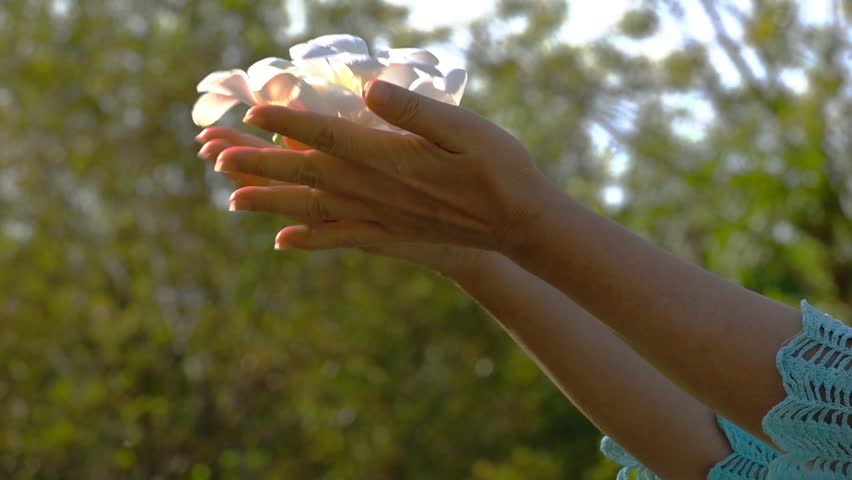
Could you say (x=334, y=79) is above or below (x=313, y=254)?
above

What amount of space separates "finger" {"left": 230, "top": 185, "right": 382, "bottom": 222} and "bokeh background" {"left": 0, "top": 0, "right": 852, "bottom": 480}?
10.1 ft

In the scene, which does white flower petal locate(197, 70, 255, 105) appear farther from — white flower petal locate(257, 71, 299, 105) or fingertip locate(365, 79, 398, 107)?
fingertip locate(365, 79, 398, 107)

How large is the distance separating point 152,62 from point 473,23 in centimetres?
143

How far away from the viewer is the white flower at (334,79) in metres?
1.13

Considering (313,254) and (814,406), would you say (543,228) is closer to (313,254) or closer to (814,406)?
(814,406)

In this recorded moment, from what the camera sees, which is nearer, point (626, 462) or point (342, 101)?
point (342, 101)

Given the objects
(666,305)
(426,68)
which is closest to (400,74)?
(426,68)

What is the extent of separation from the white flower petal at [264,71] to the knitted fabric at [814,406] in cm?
59

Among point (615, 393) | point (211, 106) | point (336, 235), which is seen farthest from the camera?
point (615, 393)

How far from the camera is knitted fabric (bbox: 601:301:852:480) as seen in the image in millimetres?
1038

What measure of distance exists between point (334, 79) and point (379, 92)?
0.19m

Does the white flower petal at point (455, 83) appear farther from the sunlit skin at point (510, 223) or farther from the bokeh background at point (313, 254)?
the bokeh background at point (313, 254)

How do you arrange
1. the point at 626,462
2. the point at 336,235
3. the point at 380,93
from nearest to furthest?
the point at 380,93
the point at 336,235
the point at 626,462

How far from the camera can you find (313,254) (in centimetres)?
458
